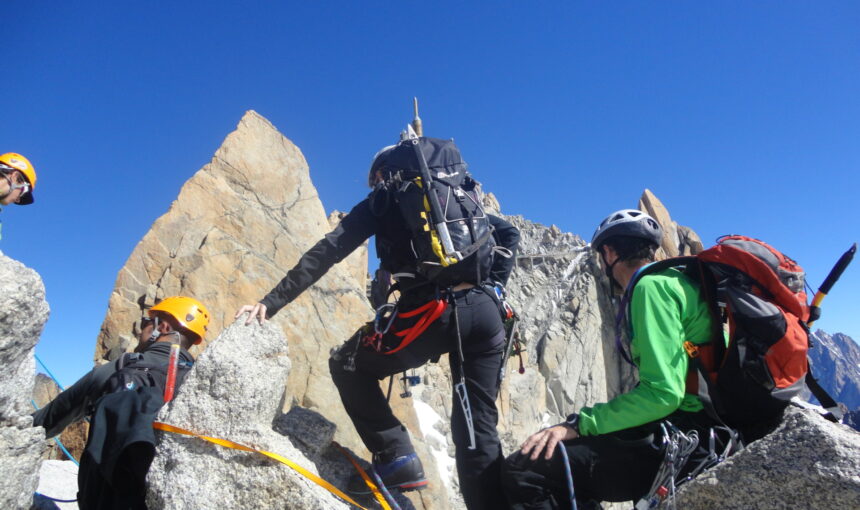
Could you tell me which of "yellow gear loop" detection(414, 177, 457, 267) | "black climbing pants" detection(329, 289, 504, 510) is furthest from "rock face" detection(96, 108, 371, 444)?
"yellow gear loop" detection(414, 177, 457, 267)

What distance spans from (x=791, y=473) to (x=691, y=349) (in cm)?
84

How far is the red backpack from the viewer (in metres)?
3.09

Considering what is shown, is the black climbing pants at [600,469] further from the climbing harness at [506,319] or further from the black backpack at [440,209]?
the black backpack at [440,209]

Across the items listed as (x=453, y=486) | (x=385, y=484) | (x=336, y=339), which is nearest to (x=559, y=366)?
(x=453, y=486)

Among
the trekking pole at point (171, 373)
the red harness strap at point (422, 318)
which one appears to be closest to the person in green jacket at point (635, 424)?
the red harness strap at point (422, 318)

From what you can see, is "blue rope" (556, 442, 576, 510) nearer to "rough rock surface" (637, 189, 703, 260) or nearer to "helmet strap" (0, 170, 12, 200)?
"helmet strap" (0, 170, 12, 200)

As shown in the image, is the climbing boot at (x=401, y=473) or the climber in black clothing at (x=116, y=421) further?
the climbing boot at (x=401, y=473)

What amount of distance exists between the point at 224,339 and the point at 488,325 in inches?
92.4

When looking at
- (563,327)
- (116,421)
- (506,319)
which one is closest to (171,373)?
(116,421)

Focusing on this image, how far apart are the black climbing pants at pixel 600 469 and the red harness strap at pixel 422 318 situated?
134 cm

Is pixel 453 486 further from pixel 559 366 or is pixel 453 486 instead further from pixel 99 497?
pixel 559 366

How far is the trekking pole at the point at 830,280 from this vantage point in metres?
3.40

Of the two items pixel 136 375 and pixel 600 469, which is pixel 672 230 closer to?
pixel 600 469

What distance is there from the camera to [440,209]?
4.55 meters
